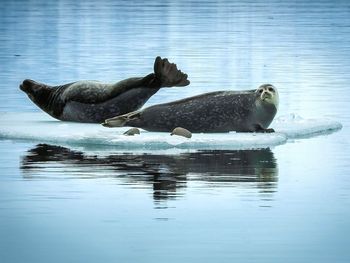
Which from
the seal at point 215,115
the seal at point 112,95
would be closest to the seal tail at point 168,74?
the seal at point 112,95

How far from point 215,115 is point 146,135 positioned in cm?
94

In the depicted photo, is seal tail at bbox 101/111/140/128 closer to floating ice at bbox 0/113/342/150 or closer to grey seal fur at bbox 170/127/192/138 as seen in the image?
floating ice at bbox 0/113/342/150

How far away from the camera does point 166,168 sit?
13703 millimetres

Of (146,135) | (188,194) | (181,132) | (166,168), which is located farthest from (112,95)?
(188,194)

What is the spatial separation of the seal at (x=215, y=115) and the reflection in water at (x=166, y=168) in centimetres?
131

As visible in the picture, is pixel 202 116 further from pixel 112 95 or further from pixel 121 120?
pixel 112 95

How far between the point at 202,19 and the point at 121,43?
14.1m

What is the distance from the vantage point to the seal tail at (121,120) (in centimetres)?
1636

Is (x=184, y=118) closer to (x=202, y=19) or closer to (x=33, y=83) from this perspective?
(x=33, y=83)

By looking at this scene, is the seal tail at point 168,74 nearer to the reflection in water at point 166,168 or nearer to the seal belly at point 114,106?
the seal belly at point 114,106

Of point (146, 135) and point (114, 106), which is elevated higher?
point (114, 106)

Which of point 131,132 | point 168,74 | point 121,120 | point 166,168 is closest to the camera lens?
point 166,168

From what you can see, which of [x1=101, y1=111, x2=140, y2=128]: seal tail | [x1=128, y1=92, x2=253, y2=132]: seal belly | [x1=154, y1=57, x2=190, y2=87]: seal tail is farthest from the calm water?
[x1=154, y1=57, x2=190, y2=87]: seal tail

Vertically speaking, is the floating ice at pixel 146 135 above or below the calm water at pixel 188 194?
above
